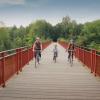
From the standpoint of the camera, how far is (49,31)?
19550 centimetres

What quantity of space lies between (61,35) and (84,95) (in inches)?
7356

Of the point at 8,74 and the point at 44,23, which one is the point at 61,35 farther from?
the point at 8,74

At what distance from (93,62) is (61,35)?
591 ft

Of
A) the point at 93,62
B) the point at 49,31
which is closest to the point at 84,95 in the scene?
the point at 93,62

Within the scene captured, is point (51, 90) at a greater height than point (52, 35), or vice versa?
point (52, 35)

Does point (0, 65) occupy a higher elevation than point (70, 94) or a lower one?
higher

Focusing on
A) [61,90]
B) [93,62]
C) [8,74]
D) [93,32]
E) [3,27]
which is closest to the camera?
[61,90]

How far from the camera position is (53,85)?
13.7 metres

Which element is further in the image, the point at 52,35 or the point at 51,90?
the point at 52,35

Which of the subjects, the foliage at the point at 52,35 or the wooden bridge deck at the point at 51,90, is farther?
the foliage at the point at 52,35

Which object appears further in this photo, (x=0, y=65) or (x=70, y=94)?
(x=0, y=65)

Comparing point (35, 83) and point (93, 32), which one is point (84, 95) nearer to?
point (35, 83)

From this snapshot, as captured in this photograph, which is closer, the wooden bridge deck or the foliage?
the wooden bridge deck

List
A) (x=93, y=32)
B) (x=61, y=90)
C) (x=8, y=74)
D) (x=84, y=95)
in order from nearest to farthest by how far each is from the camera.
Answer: (x=84, y=95), (x=61, y=90), (x=8, y=74), (x=93, y=32)
